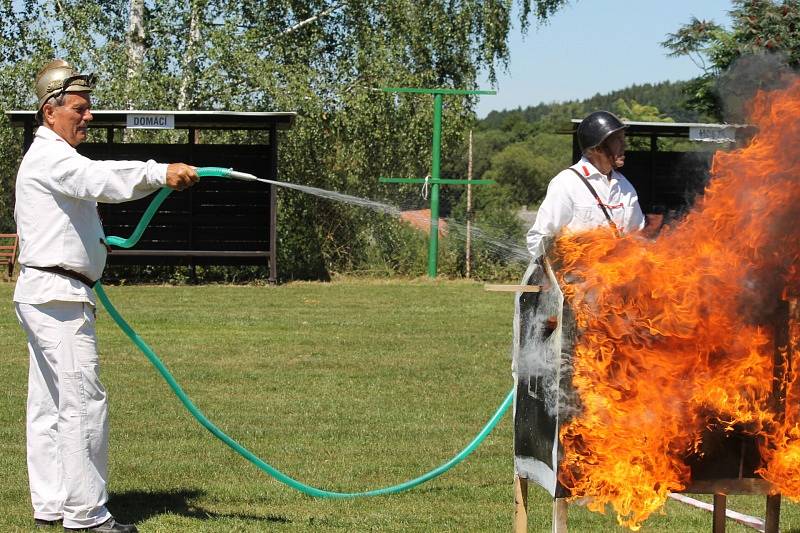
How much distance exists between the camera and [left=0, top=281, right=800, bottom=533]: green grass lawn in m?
7.25

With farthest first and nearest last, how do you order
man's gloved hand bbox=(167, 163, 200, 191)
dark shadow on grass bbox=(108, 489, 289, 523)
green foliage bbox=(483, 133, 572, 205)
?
1. green foliage bbox=(483, 133, 572, 205)
2. dark shadow on grass bbox=(108, 489, 289, 523)
3. man's gloved hand bbox=(167, 163, 200, 191)

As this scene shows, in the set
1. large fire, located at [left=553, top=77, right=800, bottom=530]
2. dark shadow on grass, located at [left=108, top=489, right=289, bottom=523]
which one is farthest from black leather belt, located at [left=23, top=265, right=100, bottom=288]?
large fire, located at [left=553, top=77, right=800, bottom=530]

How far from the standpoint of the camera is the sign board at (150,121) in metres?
21.2

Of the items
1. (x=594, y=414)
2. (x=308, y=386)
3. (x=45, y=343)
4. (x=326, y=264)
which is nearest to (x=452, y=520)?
(x=594, y=414)

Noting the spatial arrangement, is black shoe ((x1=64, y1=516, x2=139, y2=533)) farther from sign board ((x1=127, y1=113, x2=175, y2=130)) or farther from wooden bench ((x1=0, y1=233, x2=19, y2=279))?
wooden bench ((x1=0, y1=233, x2=19, y2=279))

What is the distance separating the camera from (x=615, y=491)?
17.9 ft

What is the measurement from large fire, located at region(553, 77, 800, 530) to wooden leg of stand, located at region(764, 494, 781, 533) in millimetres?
678

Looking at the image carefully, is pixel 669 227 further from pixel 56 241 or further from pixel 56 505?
pixel 56 505

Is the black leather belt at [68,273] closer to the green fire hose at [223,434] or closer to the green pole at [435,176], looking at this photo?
the green fire hose at [223,434]

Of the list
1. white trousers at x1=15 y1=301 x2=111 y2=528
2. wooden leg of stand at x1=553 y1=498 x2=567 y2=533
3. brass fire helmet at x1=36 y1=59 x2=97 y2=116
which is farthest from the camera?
brass fire helmet at x1=36 y1=59 x2=97 y2=116

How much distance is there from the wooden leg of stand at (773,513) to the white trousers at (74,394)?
354 cm

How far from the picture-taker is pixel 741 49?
776 inches

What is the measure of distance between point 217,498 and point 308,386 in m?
4.20

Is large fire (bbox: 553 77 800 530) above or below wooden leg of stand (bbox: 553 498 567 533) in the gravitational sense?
above
